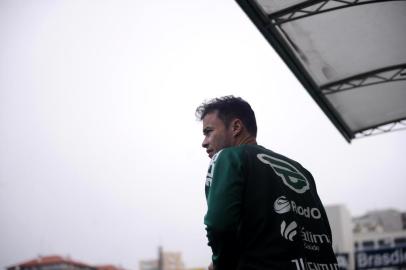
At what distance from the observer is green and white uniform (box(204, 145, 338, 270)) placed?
1710 mm

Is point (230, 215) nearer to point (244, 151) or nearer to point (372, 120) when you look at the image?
point (244, 151)

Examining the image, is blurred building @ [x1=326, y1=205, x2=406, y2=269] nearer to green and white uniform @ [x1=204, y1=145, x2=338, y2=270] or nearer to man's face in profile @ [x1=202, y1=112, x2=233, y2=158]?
man's face in profile @ [x1=202, y1=112, x2=233, y2=158]

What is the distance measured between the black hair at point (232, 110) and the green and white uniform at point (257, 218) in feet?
1.21

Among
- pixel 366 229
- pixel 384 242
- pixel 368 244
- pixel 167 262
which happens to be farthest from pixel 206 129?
pixel 167 262

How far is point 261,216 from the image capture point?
1769mm

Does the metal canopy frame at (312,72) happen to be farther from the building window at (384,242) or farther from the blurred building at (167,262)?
the blurred building at (167,262)

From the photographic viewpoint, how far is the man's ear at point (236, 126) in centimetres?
229

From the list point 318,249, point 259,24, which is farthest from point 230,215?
point 259,24

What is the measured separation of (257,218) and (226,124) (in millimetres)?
696

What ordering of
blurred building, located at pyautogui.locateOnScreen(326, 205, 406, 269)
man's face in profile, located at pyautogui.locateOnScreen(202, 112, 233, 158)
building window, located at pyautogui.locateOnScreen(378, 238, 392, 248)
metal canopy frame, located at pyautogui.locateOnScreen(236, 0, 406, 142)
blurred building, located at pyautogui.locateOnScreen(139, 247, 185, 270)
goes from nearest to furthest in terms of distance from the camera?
man's face in profile, located at pyautogui.locateOnScreen(202, 112, 233, 158) < metal canopy frame, located at pyautogui.locateOnScreen(236, 0, 406, 142) < building window, located at pyautogui.locateOnScreen(378, 238, 392, 248) < blurred building, located at pyautogui.locateOnScreen(326, 205, 406, 269) < blurred building, located at pyautogui.locateOnScreen(139, 247, 185, 270)

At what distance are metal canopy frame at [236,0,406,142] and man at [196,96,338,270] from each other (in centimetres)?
315

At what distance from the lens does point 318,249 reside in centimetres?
195

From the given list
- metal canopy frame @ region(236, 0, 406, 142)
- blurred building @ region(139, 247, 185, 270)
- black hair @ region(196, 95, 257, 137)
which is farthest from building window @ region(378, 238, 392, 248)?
black hair @ region(196, 95, 257, 137)

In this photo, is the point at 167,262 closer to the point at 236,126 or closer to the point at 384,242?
the point at 384,242
